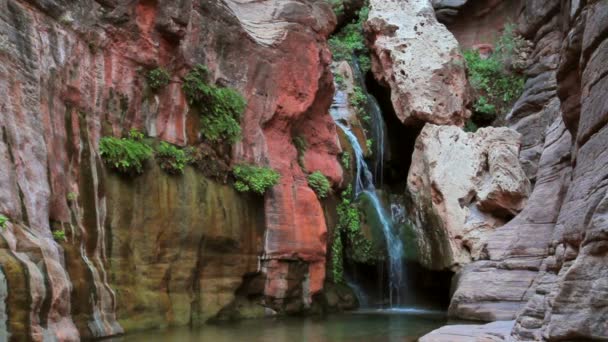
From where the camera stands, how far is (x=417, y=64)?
19.0 meters

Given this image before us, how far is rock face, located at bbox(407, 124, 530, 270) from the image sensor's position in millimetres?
14172

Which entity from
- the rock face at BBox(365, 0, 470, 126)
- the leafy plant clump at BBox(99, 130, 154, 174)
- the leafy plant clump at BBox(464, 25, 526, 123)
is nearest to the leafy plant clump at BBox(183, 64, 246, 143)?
the leafy plant clump at BBox(99, 130, 154, 174)

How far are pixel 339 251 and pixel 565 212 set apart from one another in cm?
950

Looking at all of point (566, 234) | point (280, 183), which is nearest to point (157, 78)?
point (280, 183)

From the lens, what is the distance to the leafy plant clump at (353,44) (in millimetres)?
21577

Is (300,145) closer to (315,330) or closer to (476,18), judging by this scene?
(315,330)

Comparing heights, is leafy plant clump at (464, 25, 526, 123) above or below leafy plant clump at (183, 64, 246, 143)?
above

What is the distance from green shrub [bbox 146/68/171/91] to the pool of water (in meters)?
4.96

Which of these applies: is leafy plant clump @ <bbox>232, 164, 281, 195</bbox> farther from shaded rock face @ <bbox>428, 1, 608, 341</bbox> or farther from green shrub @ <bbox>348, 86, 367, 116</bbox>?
green shrub @ <bbox>348, 86, 367, 116</bbox>

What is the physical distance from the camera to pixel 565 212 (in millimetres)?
6586

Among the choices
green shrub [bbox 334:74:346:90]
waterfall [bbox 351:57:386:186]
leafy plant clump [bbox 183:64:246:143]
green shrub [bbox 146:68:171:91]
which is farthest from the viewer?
green shrub [bbox 334:74:346:90]

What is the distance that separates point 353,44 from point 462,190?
944 cm

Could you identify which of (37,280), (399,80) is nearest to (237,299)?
(37,280)

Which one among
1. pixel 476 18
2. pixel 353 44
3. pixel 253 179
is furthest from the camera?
pixel 476 18
